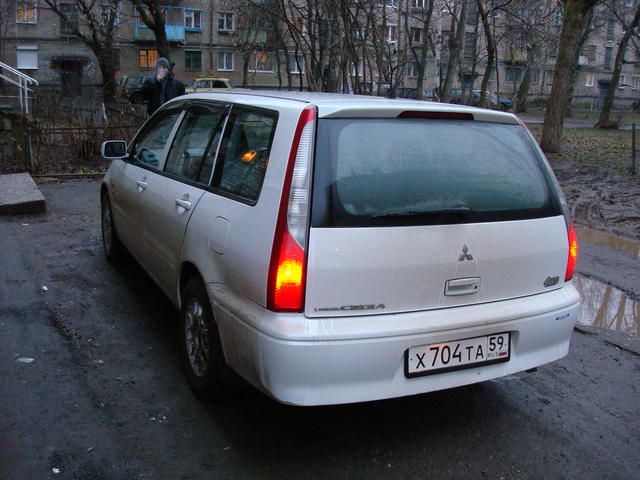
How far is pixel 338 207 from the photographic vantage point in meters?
2.86

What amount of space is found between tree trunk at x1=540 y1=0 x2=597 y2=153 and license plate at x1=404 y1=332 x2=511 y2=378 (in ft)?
49.0

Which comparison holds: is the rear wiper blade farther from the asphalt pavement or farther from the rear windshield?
the asphalt pavement

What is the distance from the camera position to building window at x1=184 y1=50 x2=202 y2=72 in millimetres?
52812

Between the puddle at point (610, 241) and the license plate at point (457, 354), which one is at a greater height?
the license plate at point (457, 354)

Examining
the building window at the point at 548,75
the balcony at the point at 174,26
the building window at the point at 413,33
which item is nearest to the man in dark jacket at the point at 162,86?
the building window at the point at 413,33

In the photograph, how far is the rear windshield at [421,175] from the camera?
2.90m

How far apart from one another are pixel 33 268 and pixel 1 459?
11.1ft

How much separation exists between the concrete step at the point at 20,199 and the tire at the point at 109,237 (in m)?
2.51

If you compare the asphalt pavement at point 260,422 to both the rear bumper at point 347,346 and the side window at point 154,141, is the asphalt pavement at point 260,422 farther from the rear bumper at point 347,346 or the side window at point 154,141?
the side window at point 154,141

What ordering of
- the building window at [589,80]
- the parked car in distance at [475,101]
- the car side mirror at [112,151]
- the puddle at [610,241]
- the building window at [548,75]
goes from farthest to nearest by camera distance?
the building window at [589,80] → the building window at [548,75] → the parked car in distance at [475,101] → the puddle at [610,241] → the car side mirror at [112,151]

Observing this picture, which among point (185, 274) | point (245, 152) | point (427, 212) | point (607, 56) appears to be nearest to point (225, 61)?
point (607, 56)

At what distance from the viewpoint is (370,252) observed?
286cm

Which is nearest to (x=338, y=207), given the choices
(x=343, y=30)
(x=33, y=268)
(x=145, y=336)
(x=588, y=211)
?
(x=145, y=336)

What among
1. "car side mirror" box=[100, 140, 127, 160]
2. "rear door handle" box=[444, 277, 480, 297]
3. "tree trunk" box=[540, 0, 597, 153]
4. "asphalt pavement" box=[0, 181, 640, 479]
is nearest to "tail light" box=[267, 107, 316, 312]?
"rear door handle" box=[444, 277, 480, 297]
